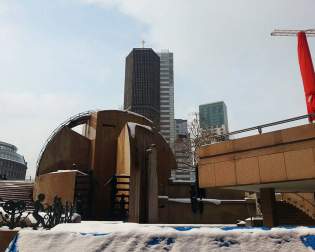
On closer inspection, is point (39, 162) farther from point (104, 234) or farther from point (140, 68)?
point (140, 68)

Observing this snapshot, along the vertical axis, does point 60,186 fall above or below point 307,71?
below

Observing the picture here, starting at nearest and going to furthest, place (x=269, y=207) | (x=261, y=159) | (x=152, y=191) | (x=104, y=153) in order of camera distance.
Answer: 1. (x=261, y=159)
2. (x=269, y=207)
3. (x=152, y=191)
4. (x=104, y=153)

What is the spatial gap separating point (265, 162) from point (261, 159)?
0.19 meters

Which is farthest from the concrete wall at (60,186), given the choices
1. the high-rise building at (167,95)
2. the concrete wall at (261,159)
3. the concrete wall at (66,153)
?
the high-rise building at (167,95)

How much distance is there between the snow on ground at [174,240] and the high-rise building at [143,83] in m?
147

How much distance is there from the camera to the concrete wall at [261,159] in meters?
9.84

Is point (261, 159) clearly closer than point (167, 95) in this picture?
Yes

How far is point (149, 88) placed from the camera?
15425cm

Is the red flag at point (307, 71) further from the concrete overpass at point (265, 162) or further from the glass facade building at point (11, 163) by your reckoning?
the glass facade building at point (11, 163)

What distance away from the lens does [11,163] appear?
393 ft

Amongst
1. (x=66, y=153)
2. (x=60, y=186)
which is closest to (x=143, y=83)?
(x=66, y=153)

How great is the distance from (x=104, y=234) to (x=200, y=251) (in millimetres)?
810

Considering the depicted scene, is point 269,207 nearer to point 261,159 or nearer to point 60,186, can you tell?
point 261,159

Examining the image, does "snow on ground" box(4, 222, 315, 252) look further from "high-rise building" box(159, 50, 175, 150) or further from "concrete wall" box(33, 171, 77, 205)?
"high-rise building" box(159, 50, 175, 150)
